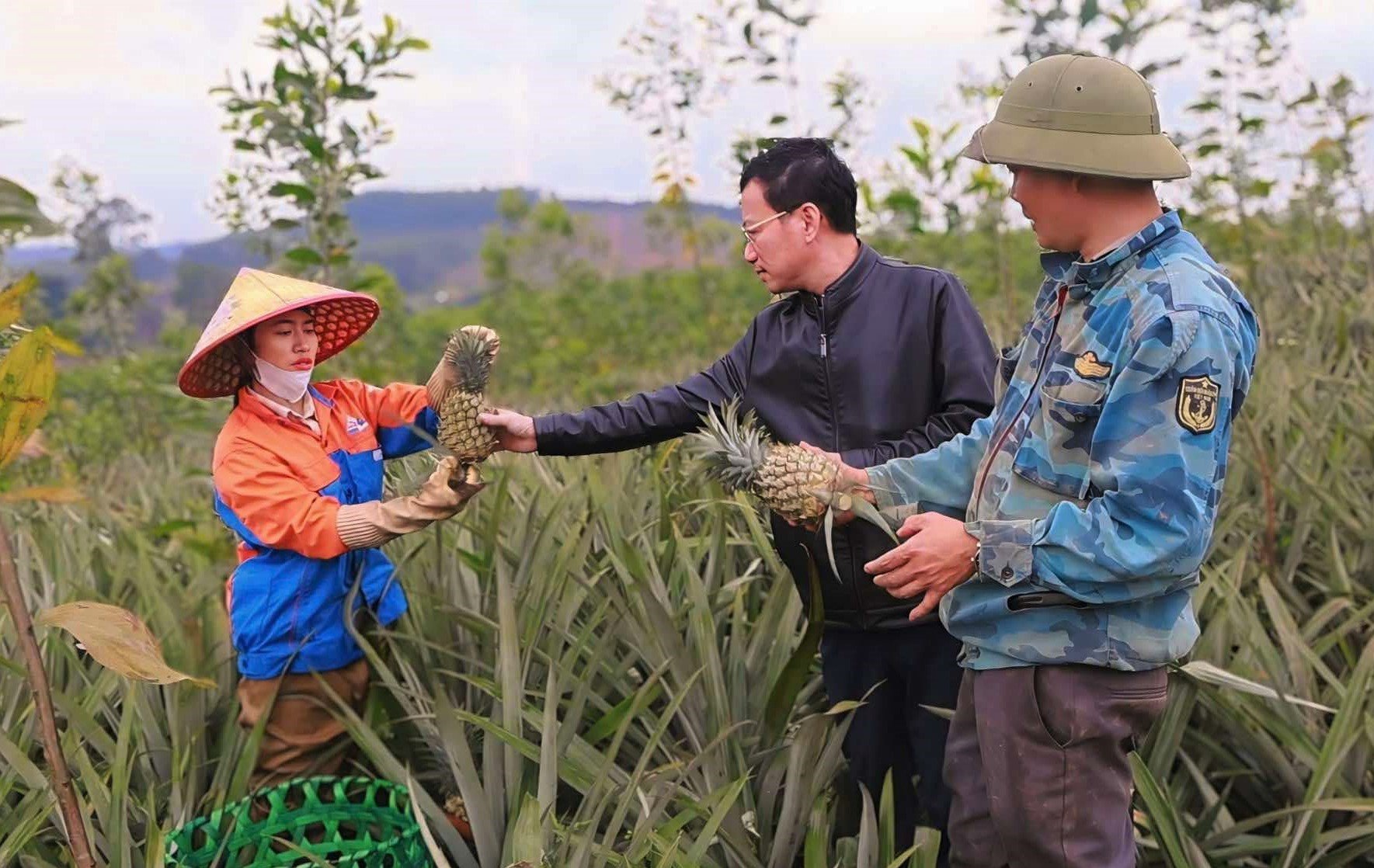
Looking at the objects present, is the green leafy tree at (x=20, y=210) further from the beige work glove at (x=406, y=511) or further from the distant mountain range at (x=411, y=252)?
the beige work glove at (x=406, y=511)

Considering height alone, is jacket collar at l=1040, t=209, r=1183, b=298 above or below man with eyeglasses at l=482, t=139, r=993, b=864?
above

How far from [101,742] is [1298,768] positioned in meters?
2.68

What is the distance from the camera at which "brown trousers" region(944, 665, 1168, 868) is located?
5.79ft

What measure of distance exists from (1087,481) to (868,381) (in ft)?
2.45

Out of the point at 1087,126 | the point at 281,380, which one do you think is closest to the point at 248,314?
the point at 281,380

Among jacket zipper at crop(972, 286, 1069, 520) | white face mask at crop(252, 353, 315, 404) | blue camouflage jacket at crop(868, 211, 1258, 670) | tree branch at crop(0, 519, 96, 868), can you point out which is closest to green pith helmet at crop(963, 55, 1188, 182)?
blue camouflage jacket at crop(868, 211, 1258, 670)

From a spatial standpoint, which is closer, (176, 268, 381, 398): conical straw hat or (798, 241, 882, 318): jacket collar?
(176, 268, 381, 398): conical straw hat

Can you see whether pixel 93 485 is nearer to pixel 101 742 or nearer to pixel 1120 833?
pixel 101 742

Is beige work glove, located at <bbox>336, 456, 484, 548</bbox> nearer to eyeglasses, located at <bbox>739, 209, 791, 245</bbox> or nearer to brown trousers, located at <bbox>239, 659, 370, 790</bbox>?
brown trousers, located at <bbox>239, 659, 370, 790</bbox>

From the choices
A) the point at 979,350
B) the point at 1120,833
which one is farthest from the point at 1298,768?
the point at 979,350

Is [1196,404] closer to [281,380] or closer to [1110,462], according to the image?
[1110,462]

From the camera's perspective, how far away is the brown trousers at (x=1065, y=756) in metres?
1.76

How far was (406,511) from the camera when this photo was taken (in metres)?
2.30

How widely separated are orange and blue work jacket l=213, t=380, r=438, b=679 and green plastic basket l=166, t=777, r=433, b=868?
0.30m
